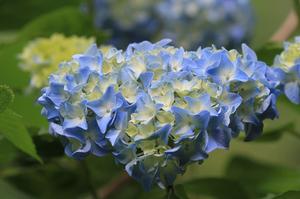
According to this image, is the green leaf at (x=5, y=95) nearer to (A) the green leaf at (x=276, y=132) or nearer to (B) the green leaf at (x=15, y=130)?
(B) the green leaf at (x=15, y=130)

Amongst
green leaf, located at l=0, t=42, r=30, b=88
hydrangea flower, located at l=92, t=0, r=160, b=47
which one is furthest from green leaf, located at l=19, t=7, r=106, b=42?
hydrangea flower, located at l=92, t=0, r=160, b=47

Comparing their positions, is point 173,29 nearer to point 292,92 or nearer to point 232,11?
point 232,11

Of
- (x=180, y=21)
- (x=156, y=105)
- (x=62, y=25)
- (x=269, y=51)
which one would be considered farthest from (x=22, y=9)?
(x=156, y=105)

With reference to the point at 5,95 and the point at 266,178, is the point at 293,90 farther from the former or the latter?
the point at 5,95

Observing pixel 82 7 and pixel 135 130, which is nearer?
pixel 135 130

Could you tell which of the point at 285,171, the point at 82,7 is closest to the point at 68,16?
the point at 82,7

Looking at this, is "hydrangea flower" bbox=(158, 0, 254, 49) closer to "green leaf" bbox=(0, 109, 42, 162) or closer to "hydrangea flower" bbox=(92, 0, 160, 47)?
"hydrangea flower" bbox=(92, 0, 160, 47)

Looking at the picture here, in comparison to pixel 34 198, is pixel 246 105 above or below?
above
